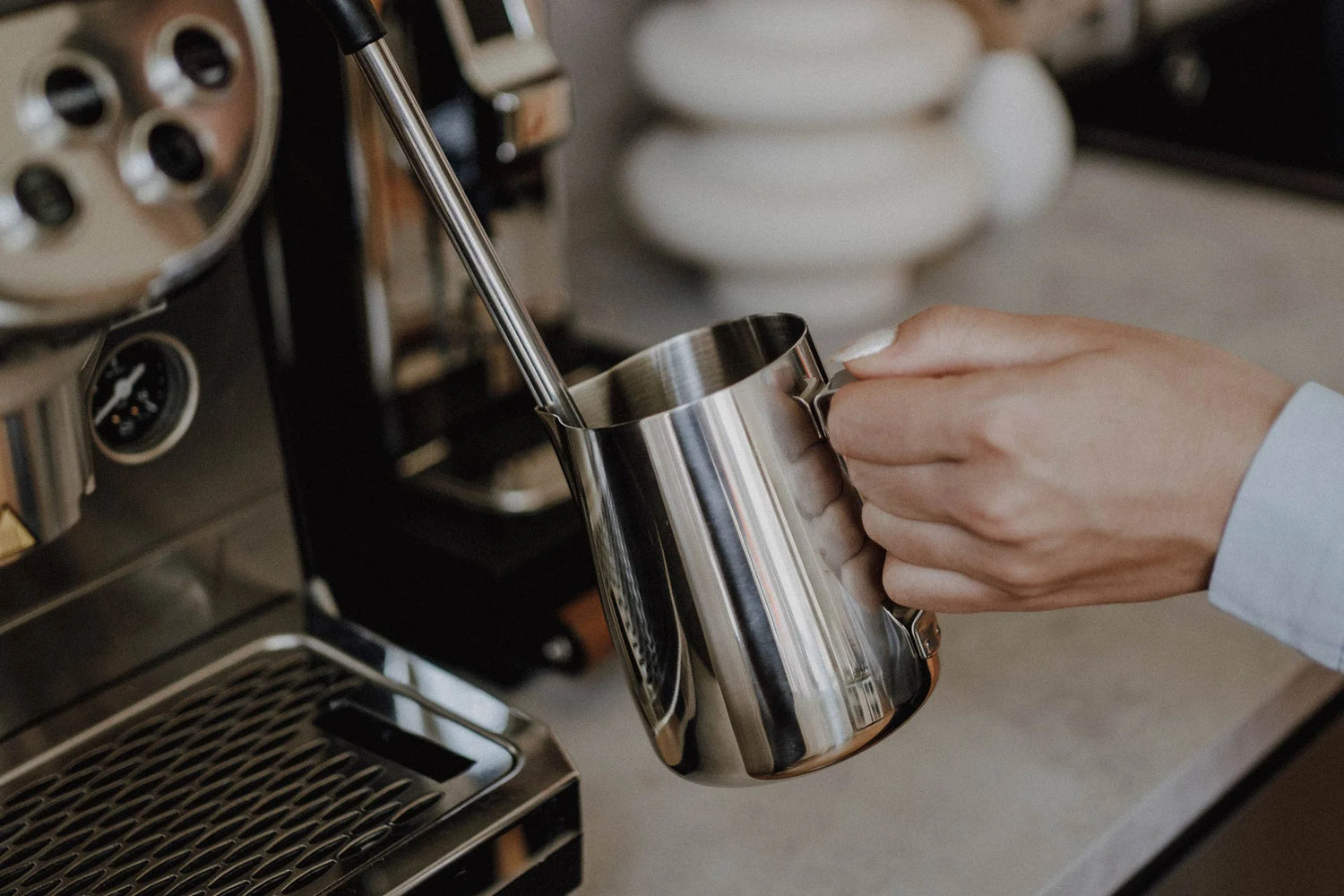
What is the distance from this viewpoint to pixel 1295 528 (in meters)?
0.44

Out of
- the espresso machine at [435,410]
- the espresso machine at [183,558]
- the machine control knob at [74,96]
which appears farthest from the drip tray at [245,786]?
the machine control knob at [74,96]

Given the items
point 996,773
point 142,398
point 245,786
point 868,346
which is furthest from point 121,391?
point 996,773

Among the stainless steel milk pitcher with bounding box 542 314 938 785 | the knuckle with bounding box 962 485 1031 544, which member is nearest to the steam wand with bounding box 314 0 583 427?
the stainless steel milk pitcher with bounding box 542 314 938 785

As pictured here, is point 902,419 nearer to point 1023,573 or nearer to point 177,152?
point 1023,573

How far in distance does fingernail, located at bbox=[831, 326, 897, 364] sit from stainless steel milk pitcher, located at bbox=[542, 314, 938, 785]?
2 centimetres

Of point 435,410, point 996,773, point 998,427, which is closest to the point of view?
point 998,427

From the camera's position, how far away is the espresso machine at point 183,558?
11.9 inches

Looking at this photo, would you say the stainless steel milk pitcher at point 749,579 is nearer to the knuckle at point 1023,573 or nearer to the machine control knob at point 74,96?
the knuckle at point 1023,573

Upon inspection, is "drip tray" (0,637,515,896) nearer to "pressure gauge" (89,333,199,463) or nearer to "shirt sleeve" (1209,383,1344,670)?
"pressure gauge" (89,333,199,463)

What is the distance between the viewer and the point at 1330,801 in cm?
66

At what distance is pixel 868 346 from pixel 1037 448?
0.19ft

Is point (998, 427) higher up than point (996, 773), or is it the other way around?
point (998, 427)

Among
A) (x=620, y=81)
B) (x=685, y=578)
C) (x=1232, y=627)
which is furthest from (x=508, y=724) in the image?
(x=620, y=81)

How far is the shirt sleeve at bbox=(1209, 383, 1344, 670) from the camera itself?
44cm
